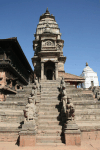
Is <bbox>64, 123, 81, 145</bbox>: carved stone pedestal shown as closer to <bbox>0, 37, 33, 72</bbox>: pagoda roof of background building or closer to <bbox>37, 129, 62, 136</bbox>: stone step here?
<bbox>37, 129, 62, 136</bbox>: stone step

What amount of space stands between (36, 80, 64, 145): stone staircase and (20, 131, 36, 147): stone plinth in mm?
458

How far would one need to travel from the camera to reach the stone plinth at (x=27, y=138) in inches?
287

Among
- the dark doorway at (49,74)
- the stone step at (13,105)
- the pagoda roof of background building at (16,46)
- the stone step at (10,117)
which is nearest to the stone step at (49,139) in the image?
the stone step at (10,117)

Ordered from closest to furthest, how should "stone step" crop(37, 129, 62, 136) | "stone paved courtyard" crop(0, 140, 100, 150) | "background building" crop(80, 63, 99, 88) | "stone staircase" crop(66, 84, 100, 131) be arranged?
"stone paved courtyard" crop(0, 140, 100, 150)
"stone step" crop(37, 129, 62, 136)
"stone staircase" crop(66, 84, 100, 131)
"background building" crop(80, 63, 99, 88)

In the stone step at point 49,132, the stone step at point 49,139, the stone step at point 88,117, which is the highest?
the stone step at point 88,117

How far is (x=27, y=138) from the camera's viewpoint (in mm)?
7336

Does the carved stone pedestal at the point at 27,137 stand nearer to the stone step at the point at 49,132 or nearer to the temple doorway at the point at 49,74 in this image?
the stone step at the point at 49,132

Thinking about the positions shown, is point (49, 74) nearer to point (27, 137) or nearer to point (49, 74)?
point (49, 74)

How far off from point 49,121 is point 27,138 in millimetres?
2211

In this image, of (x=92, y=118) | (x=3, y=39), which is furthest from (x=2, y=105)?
(x=3, y=39)

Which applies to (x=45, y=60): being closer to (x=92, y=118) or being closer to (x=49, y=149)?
(x=92, y=118)

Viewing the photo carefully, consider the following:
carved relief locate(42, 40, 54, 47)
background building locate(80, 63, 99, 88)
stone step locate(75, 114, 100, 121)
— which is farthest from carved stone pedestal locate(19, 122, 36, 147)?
background building locate(80, 63, 99, 88)

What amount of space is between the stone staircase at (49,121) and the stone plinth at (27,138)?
46 cm

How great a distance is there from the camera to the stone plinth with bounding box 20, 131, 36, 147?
7285 mm
